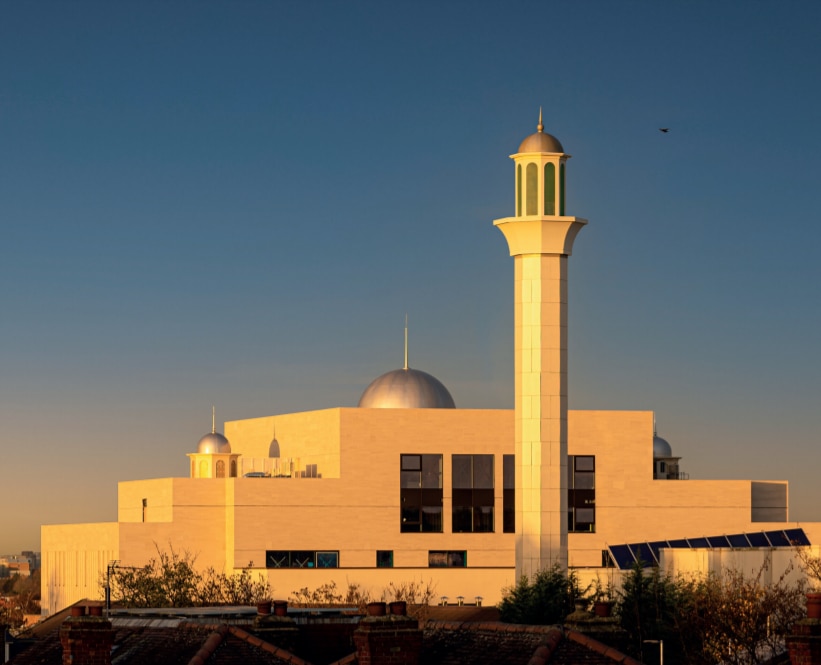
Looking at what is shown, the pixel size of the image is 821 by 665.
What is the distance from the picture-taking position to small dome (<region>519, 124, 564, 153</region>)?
6656 cm

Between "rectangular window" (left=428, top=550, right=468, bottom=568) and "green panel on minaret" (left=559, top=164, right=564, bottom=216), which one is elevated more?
"green panel on minaret" (left=559, top=164, right=564, bottom=216)

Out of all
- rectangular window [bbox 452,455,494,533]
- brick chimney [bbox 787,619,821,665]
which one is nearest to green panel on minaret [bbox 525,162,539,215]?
rectangular window [bbox 452,455,494,533]

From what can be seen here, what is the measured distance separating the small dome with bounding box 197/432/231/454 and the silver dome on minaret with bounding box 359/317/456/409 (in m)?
8.05

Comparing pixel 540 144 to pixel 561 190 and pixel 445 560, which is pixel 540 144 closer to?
pixel 561 190

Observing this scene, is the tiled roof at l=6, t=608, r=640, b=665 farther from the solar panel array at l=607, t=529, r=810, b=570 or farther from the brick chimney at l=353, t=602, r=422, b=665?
the solar panel array at l=607, t=529, r=810, b=570

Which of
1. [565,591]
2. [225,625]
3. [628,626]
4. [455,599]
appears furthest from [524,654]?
[455,599]

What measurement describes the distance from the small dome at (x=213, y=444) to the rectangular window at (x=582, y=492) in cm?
1877

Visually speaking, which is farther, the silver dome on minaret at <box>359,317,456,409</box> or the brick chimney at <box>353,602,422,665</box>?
the silver dome on minaret at <box>359,317,456,409</box>

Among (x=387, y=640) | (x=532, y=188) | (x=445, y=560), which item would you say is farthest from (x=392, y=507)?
(x=387, y=640)

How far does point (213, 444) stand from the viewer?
94875 mm

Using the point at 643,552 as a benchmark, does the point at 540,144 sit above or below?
above

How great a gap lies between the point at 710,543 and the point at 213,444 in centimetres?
2802

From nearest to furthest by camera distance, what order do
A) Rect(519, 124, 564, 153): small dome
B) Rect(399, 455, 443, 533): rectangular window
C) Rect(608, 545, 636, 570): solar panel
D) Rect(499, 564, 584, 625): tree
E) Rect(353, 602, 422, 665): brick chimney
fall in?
Rect(353, 602, 422, 665): brick chimney → Rect(499, 564, 584, 625): tree → Rect(519, 124, 564, 153): small dome → Rect(608, 545, 636, 570): solar panel → Rect(399, 455, 443, 533): rectangular window

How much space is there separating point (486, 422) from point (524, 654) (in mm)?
56010
